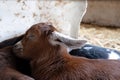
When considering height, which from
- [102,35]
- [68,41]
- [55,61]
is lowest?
[102,35]

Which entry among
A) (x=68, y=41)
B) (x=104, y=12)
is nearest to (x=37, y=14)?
(x=68, y=41)

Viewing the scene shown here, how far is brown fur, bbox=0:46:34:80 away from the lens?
1771mm

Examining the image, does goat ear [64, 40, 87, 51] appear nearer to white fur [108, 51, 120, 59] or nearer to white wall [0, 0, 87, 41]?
white fur [108, 51, 120, 59]

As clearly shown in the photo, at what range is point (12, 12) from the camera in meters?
2.28

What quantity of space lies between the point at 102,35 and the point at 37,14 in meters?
1.53

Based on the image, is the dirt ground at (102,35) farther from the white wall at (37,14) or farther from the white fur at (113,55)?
the white fur at (113,55)

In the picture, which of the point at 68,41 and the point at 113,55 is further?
the point at 113,55

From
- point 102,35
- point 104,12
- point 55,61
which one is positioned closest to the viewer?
point 55,61

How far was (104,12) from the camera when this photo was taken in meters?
4.14

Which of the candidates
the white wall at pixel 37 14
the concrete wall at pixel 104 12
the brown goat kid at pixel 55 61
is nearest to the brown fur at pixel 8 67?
the brown goat kid at pixel 55 61

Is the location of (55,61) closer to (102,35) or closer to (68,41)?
(68,41)

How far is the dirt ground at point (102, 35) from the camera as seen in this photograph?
350cm

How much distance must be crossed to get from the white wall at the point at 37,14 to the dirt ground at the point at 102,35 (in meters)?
0.91

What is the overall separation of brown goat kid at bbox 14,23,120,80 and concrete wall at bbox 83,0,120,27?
7.22 feet
